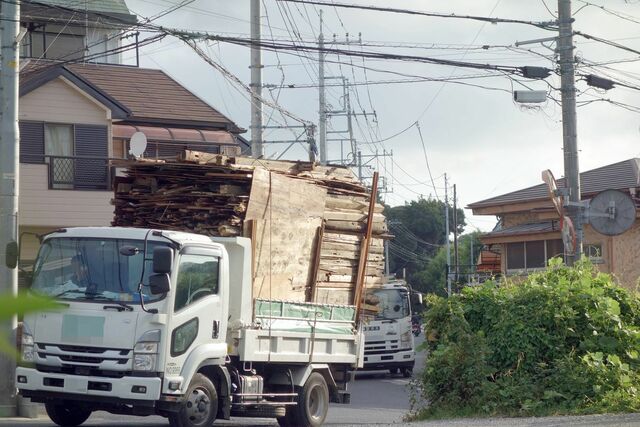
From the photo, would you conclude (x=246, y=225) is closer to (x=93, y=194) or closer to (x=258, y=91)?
(x=258, y=91)

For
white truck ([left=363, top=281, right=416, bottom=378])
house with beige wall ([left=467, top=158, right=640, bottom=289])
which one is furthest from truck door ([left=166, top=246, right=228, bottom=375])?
house with beige wall ([left=467, top=158, right=640, bottom=289])

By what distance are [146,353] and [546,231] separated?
22.2 meters

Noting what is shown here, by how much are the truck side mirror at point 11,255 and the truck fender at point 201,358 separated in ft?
11.9

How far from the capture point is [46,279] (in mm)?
12180

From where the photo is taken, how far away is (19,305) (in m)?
0.89

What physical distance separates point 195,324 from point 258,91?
14.2m

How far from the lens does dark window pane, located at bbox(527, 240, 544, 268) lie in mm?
32688

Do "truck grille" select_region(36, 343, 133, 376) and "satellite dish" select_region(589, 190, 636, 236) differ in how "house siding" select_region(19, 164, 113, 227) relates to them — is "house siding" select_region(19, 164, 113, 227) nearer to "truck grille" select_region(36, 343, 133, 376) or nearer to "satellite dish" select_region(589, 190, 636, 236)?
"satellite dish" select_region(589, 190, 636, 236)

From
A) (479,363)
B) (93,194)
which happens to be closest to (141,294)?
(479,363)

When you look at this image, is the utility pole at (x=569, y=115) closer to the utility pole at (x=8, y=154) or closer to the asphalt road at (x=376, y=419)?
the asphalt road at (x=376, y=419)

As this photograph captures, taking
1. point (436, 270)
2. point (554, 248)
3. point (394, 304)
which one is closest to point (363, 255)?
point (394, 304)

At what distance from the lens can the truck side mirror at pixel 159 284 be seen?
38.0 feet

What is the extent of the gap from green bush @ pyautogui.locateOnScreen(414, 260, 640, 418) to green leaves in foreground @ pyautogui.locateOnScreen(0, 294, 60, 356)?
13333 millimetres

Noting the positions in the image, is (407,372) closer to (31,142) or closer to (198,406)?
(31,142)
